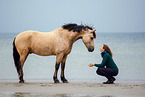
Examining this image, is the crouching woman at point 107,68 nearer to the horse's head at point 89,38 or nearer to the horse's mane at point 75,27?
the horse's head at point 89,38

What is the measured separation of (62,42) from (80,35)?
629 mm

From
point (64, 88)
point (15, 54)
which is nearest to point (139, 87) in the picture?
point (64, 88)

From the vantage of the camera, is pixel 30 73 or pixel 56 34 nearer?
pixel 56 34

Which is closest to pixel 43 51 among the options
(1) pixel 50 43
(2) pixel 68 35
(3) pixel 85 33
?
(1) pixel 50 43

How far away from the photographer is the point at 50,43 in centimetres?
1066

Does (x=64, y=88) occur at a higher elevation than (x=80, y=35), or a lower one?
lower

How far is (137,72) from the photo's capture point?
1477cm

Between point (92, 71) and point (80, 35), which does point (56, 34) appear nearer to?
point (80, 35)

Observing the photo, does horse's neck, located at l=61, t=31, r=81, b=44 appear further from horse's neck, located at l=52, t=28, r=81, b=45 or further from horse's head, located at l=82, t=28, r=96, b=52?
horse's head, located at l=82, t=28, r=96, b=52

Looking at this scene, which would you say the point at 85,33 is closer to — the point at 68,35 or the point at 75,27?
the point at 75,27

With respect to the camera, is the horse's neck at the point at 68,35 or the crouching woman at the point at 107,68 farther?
the horse's neck at the point at 68,35

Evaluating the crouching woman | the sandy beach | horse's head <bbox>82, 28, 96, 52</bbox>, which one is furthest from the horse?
the sandy beach

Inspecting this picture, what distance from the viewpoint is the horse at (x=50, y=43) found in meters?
10.6

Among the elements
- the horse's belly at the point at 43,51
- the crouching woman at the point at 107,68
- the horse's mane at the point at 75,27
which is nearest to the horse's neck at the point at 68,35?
the horse's mane at the point at 75,27
